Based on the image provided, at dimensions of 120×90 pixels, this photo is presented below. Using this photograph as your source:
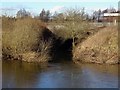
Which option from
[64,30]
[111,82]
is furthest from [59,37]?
[111,82]

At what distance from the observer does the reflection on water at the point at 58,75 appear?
15234mm

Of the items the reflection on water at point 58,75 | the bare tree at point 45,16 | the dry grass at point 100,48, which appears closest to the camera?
the reflection on water at point 58,75

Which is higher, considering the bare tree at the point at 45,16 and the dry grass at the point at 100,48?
the bare tree at the point at 45,16

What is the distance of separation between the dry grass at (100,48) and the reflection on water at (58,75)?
126 cm

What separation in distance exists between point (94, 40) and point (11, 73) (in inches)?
339

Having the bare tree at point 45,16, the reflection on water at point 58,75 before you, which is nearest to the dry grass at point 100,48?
the reflection on water at point 58,75

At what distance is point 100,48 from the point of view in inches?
907

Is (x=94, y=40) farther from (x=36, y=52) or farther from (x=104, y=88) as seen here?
(x=104, y=88)

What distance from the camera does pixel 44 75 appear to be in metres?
17.3

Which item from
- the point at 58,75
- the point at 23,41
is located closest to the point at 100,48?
the point at 23,41

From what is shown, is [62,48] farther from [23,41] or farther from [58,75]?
[58,75]

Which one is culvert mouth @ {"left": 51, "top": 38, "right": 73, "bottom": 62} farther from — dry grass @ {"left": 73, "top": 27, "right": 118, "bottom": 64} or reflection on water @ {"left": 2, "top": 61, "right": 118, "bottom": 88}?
reflection on water @ {"left": 2, "top": 61, "right": 118, "bottom": 88}

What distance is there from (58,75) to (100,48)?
671cm

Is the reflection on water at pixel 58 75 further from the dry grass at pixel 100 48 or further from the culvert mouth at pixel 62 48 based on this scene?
the culvert mouth at pixel 62 48
